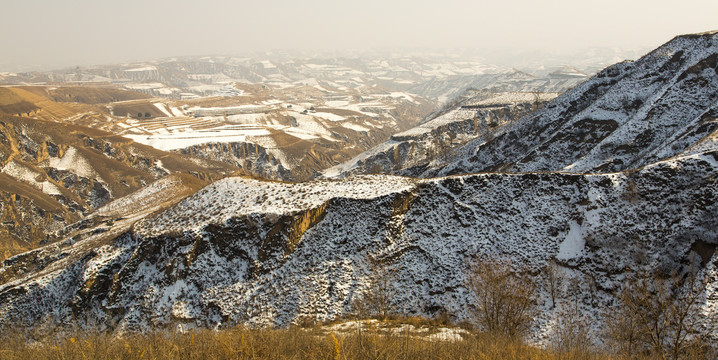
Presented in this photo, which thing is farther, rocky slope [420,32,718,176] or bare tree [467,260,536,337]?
rocky slope [420,32,718,176]

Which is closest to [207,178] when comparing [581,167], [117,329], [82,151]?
[82,151]

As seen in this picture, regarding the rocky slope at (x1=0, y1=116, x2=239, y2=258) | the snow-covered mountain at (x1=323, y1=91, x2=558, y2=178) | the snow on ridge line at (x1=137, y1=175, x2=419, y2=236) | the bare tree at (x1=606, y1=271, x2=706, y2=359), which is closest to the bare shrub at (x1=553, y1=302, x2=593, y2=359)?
the bare tree at (x1=606, y1=271, x2=706, y2=359)

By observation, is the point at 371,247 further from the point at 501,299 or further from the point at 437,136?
the point at 437,136

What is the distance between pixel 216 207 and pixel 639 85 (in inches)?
2462

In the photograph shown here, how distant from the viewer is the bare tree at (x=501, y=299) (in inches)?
735

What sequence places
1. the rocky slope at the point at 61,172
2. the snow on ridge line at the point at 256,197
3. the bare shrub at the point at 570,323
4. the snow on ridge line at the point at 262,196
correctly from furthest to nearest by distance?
the rocky slope at the point at 61,172, the snow on ridge line at the point at 256,197, the snow on ridge line at the point at 262,196, the bare shrub at the point at 570,323

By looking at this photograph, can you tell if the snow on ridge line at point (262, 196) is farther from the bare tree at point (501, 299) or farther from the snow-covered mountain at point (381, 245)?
the bare tree at point (501, 299)

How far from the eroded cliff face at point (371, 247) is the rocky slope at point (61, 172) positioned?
3950 centimetres

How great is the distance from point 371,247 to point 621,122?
43362mm

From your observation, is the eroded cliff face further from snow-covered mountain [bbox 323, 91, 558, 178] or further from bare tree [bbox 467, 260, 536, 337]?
snow-covered mountain [bbox 323, 91, 558, 178]

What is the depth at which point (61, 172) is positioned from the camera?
82.5m

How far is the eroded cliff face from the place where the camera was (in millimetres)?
23922

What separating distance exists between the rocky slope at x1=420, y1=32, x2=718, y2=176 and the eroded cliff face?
40.0 feet

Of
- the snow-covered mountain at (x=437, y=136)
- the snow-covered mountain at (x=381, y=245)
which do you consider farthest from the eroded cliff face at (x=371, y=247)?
the snow-covered mountain at (x=437, y=136)
